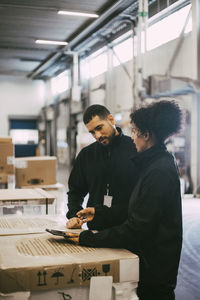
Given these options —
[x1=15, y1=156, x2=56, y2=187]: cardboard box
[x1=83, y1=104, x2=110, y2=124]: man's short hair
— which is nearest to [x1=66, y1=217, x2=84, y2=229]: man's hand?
[x1=83, y1=104, x2=110, y2=124]: man's short hair

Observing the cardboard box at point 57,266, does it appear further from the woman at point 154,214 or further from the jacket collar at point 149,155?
the jacket collar at point 149,155

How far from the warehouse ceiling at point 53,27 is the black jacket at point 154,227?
6.39 m

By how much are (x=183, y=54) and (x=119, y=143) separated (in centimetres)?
569

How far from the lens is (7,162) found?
4.12m

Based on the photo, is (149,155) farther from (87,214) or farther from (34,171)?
(34,171)

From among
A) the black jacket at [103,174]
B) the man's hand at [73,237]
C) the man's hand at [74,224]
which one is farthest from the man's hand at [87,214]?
the man's hand at [73,237]

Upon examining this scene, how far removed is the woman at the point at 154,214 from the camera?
1355 mm

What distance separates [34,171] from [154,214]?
2948 mm

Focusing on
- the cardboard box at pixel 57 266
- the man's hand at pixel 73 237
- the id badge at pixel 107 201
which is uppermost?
the id badge at pixel 107 201

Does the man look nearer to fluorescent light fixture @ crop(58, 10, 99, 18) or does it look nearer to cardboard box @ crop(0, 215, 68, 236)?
cardboard box @ crop(0, 215, 68, 236)

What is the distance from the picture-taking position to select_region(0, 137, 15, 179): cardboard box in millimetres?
4102

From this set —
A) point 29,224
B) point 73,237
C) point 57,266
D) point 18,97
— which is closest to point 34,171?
point 29,224

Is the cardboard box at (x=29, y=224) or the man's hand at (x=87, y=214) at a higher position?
the man's hand at (x=87, y=214)

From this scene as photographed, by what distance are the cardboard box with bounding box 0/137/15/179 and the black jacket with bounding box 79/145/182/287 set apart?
2813mm
